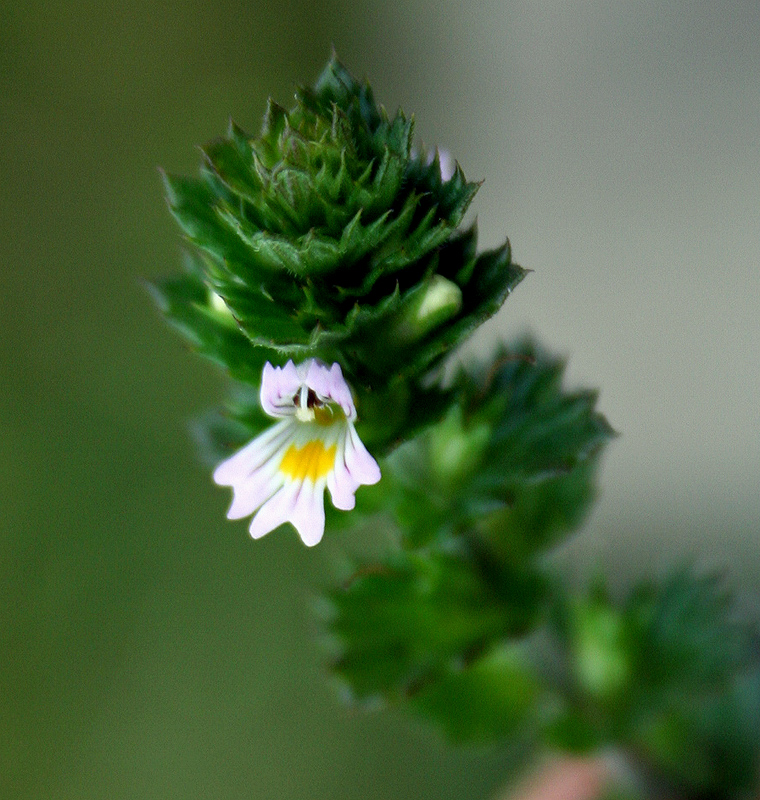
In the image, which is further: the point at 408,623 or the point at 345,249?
the point at 408,623

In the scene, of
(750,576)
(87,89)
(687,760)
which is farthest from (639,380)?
(87,89)

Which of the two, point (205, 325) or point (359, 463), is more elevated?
point (205, 325)

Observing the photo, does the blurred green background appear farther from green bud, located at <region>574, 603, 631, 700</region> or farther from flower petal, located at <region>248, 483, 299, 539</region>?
flower petal, located at <region>248, 483, 299, 539</region>

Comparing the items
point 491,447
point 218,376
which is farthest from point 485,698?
point 218,376

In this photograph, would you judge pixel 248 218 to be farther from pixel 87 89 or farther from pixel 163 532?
pixel 87 89

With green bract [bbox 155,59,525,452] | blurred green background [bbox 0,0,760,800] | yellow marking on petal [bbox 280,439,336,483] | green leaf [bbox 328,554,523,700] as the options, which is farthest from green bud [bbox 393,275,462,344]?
blurred green background [bbox 0,0,760,800]

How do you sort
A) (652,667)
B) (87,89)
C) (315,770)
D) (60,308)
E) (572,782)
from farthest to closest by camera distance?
(87,89), (60,308), (315,770), (572,782), (652,667)

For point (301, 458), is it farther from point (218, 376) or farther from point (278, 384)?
point (218, 376)
